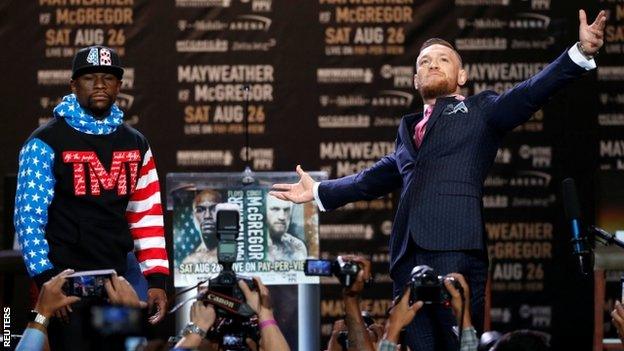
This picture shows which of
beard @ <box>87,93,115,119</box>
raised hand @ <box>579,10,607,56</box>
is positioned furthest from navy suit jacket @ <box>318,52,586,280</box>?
beard @ <box>87,93,115,119</box>

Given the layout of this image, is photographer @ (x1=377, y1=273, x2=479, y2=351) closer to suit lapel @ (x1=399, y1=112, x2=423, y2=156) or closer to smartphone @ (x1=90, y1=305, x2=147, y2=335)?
smartphone @ (x1=90, y1=305, x2=147, y2=335)

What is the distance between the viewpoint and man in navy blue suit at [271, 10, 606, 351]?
4934mm

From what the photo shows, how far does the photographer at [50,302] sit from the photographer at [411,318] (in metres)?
0.98

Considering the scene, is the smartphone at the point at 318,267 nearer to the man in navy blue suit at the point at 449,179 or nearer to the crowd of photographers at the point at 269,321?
the crowd of photographers at the point at 269,321

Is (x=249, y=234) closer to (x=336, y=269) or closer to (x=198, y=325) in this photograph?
(x=336, y=269)

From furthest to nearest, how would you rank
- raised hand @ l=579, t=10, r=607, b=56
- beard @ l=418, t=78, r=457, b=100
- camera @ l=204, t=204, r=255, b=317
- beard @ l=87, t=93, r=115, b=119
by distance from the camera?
beard @ l=87, t=93, r=115, b=119 → beard @ l=418, t=78, r=457, b=100 → raised hand @ l=579, t=10, r=607, b=56 → camera @ l=204, t=204, r=255, b=317

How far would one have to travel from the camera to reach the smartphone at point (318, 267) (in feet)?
13.6

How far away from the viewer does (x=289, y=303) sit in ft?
23.1

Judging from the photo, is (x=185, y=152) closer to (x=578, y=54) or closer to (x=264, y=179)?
(x=264, y=179)

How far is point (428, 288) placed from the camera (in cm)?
412

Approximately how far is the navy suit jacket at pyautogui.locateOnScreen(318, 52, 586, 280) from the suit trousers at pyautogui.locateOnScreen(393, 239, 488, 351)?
4 centimetres

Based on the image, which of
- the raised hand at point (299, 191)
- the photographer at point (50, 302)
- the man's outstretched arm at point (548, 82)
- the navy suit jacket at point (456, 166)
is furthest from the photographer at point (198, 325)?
the raised hand at point (299, 191)

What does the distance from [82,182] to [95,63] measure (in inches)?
20.5

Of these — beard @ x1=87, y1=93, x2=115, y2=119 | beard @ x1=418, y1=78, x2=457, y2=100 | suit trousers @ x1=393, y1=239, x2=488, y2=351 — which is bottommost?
suit trousers @ x1=393, y1=239, x2=488, y2=351
